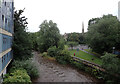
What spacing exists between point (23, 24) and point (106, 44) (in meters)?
19.0

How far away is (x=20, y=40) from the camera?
16.2 m

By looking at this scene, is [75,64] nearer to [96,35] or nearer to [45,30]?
[96,35]

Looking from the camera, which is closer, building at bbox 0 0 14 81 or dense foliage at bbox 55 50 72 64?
building at bbox 0 0 14 81

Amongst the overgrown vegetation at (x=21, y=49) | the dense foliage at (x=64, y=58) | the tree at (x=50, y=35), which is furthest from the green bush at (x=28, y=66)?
the tree at (x=50, y=35)

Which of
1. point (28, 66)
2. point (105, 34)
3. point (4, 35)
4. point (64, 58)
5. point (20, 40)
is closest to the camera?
point (4, 35)

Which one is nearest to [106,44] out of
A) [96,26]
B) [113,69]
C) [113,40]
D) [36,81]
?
[113,40]

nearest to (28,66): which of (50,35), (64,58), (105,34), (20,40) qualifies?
(20,40)

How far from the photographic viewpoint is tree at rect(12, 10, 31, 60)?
607 inches

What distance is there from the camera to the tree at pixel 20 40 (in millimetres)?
15430

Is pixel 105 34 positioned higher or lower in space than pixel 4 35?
higher

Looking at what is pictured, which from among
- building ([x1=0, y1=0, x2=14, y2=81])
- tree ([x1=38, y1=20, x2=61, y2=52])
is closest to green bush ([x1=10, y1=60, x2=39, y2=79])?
building ([x1=0, y1=0, x2=14, y2=81])

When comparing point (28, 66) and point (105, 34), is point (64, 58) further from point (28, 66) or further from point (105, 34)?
point (105, 34)

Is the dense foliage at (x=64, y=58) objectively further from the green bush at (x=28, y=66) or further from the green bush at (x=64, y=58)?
the green bush at (x=28, y=66)

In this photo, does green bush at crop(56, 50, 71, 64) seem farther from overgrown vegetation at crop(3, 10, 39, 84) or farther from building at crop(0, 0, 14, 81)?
building at crop(0, 0, 14, 81)
